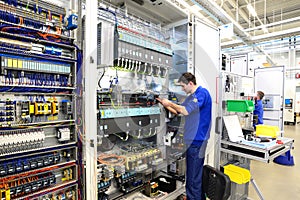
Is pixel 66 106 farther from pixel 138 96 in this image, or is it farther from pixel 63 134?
pixel 138 96

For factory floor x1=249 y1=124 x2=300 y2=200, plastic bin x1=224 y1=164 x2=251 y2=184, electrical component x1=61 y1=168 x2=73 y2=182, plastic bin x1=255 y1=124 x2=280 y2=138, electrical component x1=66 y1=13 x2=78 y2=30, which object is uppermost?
electrical component x1=66 y1=13 x2=78 y2=30

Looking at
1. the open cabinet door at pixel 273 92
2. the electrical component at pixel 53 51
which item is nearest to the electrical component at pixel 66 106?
the electrical component at pixel 53 51

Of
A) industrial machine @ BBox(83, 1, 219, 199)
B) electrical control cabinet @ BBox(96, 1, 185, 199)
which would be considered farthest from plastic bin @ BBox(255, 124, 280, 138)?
electrical control cabinet @ BBox(96, 1, 185, 199)

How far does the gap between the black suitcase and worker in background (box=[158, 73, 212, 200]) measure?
207 mm

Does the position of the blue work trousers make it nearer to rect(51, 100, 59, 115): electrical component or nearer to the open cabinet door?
rect(51, 100, 59, 115): electrical component

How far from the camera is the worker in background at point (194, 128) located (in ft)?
6.73

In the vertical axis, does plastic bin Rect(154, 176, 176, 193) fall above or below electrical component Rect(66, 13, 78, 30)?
below

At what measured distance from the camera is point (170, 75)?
2604 mm

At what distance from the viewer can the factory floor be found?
8.73ft

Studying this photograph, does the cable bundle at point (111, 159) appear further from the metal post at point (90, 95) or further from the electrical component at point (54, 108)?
the electrical component at point (54, 108)

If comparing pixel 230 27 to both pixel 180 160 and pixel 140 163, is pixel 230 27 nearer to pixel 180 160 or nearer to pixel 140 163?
pixel 180 160

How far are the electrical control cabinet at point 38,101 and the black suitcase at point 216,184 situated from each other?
1247 mm

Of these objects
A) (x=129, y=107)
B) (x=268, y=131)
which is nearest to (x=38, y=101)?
(x=129, y=107)

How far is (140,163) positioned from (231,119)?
5.01ft
